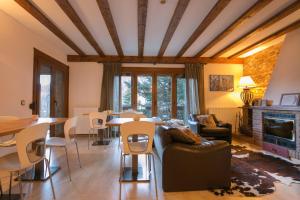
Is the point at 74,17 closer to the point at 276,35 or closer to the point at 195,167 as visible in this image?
the point at 195,167

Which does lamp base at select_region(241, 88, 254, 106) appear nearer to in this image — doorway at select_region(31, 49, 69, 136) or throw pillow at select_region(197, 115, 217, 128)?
throw pillow at select_region(197, 115, 217, 128)

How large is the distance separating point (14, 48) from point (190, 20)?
3.34 meters

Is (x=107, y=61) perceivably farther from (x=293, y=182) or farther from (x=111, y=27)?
(x=293, y=182)

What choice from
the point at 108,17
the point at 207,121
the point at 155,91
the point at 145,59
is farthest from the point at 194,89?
the point at 108,17

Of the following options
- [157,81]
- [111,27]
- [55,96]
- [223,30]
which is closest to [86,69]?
[55,96]

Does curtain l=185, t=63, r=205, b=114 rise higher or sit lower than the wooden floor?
higher

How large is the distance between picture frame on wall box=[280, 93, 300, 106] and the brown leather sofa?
7.99 feet

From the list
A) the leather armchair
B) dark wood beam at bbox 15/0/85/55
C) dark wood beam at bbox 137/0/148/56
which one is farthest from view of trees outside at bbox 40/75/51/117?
the leather armchair

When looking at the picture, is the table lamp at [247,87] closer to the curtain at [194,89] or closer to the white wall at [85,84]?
the curtain at [194,89]

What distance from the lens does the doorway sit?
436cm

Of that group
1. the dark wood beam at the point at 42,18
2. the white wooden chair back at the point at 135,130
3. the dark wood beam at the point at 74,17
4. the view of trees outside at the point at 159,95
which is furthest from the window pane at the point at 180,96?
the white wooden chair back at the point at 135,130

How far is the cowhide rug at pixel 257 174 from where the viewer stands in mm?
2396

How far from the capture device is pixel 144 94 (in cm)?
646

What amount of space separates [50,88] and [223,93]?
5.34m
